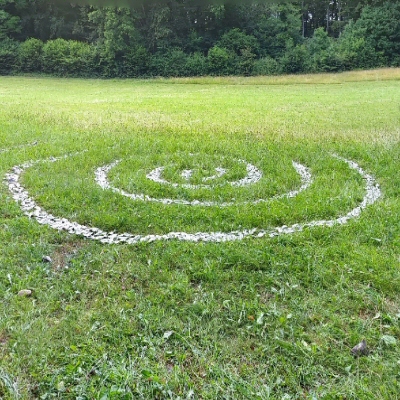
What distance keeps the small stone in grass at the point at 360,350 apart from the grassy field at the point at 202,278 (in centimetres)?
4

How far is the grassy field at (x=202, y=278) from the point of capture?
286 cm

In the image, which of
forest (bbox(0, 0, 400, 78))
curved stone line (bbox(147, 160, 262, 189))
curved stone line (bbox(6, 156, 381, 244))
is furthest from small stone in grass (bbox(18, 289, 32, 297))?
forest (bbox(0, 0, 400, 78))

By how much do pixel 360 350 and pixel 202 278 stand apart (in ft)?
5.10

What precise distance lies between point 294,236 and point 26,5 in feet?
140

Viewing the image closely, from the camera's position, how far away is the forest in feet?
120

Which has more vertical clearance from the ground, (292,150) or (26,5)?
(26,5)

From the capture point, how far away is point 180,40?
39469 mm

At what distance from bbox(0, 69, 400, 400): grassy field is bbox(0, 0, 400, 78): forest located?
30635 mm

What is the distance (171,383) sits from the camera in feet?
9.18

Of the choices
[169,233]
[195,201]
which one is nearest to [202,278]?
[169,233]

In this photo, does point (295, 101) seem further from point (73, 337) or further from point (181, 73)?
point (181, 73)

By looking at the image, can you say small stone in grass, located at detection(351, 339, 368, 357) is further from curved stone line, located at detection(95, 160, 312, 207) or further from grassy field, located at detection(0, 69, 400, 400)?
curved stone line, located at detection(95, 160, 312, 207)

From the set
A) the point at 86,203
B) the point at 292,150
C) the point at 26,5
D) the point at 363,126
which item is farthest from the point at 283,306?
the point at 26,5

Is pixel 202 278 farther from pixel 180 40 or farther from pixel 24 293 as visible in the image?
pixel 180 40
